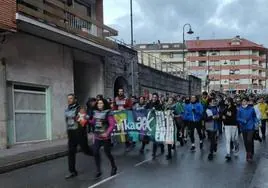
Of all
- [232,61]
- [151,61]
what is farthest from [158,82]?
[232,61]

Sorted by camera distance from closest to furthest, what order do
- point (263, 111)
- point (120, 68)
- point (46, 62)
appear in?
point (46, 62), point (263, 111), point (120, 68)

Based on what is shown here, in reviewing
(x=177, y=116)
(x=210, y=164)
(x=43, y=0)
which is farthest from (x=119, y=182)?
(x=43, y=0)

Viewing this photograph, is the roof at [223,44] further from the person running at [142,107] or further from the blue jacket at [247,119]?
the blue jacket at [247,119]

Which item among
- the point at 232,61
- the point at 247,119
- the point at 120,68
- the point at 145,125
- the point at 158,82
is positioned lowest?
the point at 145,125

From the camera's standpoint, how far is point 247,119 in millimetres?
11914

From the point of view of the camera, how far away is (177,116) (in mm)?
15867

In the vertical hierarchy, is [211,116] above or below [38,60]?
below

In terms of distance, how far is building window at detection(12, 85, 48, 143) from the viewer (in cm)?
1680

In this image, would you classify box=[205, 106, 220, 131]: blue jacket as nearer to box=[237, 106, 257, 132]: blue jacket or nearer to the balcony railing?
box=[237, 106, 257, 132]: blue jacket

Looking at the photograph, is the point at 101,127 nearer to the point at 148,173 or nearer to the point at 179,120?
the point at 148,173

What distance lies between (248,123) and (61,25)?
9154 millimetres

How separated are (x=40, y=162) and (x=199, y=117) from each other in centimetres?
523

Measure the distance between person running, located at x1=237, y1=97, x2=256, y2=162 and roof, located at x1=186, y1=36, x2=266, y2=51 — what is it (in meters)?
110

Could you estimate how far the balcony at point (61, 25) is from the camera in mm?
15914
